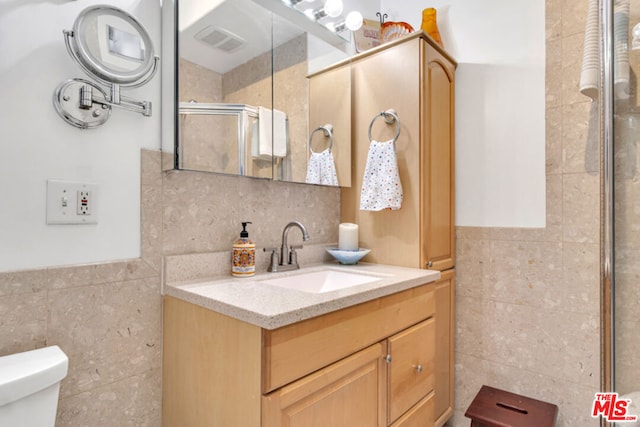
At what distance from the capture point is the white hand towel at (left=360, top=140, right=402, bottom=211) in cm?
147

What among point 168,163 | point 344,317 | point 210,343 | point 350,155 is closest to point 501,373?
point 344,317

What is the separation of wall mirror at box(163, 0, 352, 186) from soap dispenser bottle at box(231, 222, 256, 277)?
0.84 feet

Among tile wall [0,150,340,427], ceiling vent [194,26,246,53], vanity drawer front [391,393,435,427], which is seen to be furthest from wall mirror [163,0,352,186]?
vanity drawer front [391,393,435,427]

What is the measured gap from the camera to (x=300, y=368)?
0.84m

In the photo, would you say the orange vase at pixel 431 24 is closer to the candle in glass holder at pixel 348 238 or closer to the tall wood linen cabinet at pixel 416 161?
the tall wood linen cabinet at pixel 416 161

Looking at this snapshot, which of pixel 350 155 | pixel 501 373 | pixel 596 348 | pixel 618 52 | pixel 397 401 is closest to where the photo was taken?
pixel 618 52

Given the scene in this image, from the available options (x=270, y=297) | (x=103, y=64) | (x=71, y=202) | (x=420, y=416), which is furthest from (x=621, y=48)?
(x=71, y=202)

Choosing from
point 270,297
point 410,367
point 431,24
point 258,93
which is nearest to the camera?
point 270,297

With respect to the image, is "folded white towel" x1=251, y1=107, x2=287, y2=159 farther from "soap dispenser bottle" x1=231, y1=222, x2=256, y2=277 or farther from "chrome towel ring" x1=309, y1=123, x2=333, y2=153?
"soap dispenser bottle" x1=231, y1=222, x2=256, y2=277

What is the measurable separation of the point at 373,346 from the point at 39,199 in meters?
1.02

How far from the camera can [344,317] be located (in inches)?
37.7

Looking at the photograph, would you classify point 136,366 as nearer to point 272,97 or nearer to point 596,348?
point 272,97

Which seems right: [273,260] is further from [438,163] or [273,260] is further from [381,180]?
[438,163]

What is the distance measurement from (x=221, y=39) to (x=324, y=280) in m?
1.02
